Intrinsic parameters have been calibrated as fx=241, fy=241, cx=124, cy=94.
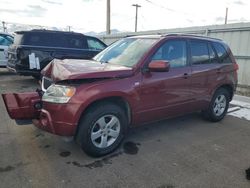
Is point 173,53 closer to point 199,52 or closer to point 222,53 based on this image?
point 199,52

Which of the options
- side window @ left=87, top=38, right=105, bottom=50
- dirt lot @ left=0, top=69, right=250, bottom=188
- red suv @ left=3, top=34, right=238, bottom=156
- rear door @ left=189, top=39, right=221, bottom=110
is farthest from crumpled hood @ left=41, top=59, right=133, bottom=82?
side window @ left=87, top=38, right=105, bottom=50

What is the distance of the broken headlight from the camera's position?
3137 mm

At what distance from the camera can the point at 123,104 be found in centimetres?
371

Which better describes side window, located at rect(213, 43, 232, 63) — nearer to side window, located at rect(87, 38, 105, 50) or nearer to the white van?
side window, located at rect(87, 38, 105, 50)

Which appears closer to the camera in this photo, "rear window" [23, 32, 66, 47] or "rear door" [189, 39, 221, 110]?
"rear door" [189, 39, 221, 110]

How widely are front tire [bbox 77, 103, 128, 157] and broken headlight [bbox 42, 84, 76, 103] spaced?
365 mm

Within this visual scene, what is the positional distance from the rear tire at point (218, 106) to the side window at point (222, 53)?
0.65 m

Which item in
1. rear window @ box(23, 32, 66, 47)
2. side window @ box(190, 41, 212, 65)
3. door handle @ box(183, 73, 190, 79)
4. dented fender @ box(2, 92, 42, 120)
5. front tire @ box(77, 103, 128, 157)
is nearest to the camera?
front tire @ box(77, 103, 128, 157)

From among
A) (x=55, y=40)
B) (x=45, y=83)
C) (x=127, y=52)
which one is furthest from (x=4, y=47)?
(x=127, y=52)

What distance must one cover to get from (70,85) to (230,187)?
2.38m

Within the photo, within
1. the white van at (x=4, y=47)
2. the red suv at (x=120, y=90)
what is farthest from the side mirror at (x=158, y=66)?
the white van at (x=4, y=47)

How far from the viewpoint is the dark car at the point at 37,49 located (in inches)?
312

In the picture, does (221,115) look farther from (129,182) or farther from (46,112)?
(46,112)

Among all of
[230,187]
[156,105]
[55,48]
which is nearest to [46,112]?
[156,105]
